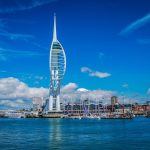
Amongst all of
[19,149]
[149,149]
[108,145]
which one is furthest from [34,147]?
[149,149]

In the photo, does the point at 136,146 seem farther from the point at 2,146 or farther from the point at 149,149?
the point at 2,146

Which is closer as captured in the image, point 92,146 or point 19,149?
point 19,149

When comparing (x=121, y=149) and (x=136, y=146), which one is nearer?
(x=121, y=149)

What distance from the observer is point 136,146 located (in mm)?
53375

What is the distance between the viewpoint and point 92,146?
2125 inches

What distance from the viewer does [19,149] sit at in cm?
5053

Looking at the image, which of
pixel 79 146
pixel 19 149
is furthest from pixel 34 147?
pixel 79 146

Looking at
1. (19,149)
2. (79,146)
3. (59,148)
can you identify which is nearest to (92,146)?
(79,146)

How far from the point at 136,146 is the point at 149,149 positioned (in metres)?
3.54

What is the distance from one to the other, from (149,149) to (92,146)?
810 cm

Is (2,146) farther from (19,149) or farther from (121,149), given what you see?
(121,149)

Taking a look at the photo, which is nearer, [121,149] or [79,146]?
[121,149]

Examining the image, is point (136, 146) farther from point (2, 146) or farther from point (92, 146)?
point (2, 146)

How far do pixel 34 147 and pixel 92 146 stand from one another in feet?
26.1
